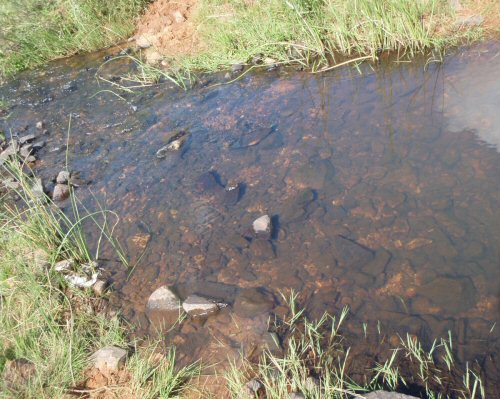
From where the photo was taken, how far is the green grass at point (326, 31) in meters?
4.88

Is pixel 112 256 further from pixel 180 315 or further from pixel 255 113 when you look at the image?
pixel 255 113

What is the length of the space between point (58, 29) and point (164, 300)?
21.4 ft

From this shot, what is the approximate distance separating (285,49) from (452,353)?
412 cm

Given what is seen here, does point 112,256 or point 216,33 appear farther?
point 216,33

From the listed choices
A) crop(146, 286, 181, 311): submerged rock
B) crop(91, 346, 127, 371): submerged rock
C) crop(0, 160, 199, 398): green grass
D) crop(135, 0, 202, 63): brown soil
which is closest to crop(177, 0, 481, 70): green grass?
crop(135, 0, 202, 63): brown soil

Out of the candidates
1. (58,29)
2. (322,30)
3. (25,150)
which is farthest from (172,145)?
(58,29)

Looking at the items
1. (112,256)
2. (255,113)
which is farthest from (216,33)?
(112,256)

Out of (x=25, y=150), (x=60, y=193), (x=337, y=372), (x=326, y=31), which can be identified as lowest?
(x=337, y=372)

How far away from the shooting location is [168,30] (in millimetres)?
7035

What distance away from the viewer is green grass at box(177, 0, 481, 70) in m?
4.88

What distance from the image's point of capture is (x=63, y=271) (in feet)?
10.3

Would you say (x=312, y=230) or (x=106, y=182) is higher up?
(x=106, y=182)

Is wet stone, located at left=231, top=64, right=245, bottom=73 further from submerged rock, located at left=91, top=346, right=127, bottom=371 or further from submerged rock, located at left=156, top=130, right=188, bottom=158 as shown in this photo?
submerged rock, located at left=91, top=346, right=127, bottom=371

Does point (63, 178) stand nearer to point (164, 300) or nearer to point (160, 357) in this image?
point (164, 300)
